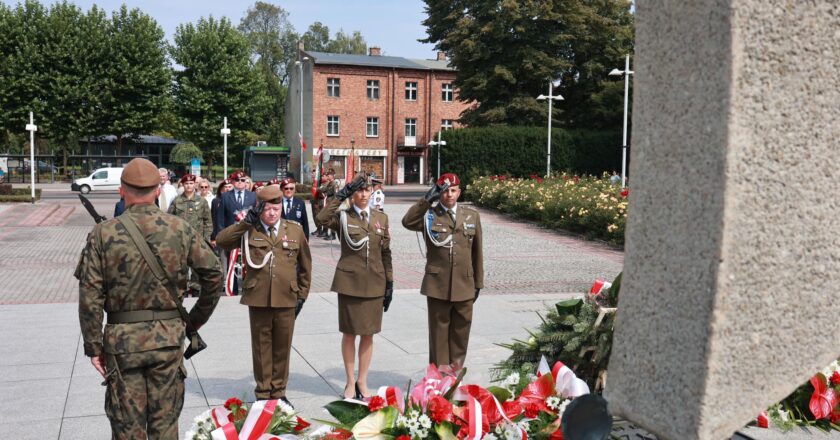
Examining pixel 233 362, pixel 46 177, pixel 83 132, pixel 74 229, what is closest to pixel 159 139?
pixel 46 177

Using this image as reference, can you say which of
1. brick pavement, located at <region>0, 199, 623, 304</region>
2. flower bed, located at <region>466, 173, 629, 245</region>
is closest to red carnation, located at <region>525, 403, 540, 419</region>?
brick pavement, located at <region>0, 199, 623, 304</region>

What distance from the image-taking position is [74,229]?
77.3ft

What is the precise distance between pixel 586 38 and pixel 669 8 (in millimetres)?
42792

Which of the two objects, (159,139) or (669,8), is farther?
(159,139)

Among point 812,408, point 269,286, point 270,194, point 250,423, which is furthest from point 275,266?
point 812,408

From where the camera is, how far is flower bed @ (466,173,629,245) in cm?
2153

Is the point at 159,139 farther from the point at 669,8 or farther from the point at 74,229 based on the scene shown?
the point at 669,8

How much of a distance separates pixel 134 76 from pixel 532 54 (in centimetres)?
2649

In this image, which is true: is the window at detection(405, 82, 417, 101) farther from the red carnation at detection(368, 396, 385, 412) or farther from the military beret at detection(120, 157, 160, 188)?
the red carnation at detection(368, 396, 385, 412)

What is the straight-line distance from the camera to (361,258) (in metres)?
6.66

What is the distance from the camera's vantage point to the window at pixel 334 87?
2264 inches

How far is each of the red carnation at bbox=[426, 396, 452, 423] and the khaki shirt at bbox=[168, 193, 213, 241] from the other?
9.26 metres

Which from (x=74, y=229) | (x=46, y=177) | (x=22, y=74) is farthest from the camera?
(x=46, y=177)

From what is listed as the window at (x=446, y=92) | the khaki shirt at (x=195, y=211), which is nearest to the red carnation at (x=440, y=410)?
the khaki shirt at (x=195, y=211)
